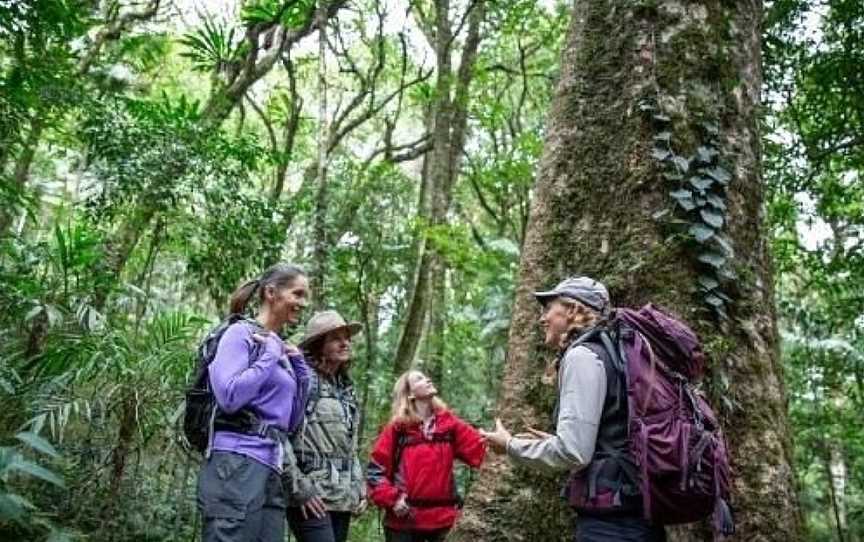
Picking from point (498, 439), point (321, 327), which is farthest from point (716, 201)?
point (321, 327)

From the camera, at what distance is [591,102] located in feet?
11.7

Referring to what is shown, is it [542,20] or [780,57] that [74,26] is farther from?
[542,20]

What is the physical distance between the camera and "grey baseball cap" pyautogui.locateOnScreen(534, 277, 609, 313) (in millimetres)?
2496


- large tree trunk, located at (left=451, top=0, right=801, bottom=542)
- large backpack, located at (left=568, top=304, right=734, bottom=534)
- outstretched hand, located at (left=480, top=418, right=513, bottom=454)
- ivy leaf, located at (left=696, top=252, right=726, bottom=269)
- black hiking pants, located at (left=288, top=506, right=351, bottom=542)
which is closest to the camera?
large backpack, located at (left=568, top=304, right=734, bottom=534)

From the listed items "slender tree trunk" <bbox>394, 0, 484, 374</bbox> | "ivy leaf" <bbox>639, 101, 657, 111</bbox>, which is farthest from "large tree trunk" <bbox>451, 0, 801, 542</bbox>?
"slender tree trunk" <bbox>394, 0, 484, 374</bbox>

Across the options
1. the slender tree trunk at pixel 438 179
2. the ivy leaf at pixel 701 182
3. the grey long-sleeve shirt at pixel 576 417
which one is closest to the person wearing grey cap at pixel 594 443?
the grey long-sleeve shirt at pixel 576 417

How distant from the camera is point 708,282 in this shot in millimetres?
3113

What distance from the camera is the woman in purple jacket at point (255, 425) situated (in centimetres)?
267

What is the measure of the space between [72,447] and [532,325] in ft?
14.4

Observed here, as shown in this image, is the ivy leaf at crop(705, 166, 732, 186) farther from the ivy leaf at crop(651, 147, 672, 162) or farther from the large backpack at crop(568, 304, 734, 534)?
the large backpack at crop(568, 304, 734, 534)

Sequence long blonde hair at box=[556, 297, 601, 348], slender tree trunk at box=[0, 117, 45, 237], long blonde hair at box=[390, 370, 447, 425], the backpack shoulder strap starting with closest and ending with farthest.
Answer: long blonde hair at box=[556, 297, 601, 348] < the backpack shoulder strap < long blonde hair at box=[390, 370, 447, 425] < slender tree trunk at box=[0, 117, 45, 237]

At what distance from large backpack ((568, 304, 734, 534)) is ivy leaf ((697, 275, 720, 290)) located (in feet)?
2.65

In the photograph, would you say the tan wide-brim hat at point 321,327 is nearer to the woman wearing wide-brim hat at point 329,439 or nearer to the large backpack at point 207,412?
the woman wearing wide-brim hat at point 329,439

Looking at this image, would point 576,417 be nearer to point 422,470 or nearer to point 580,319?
point 580,319
